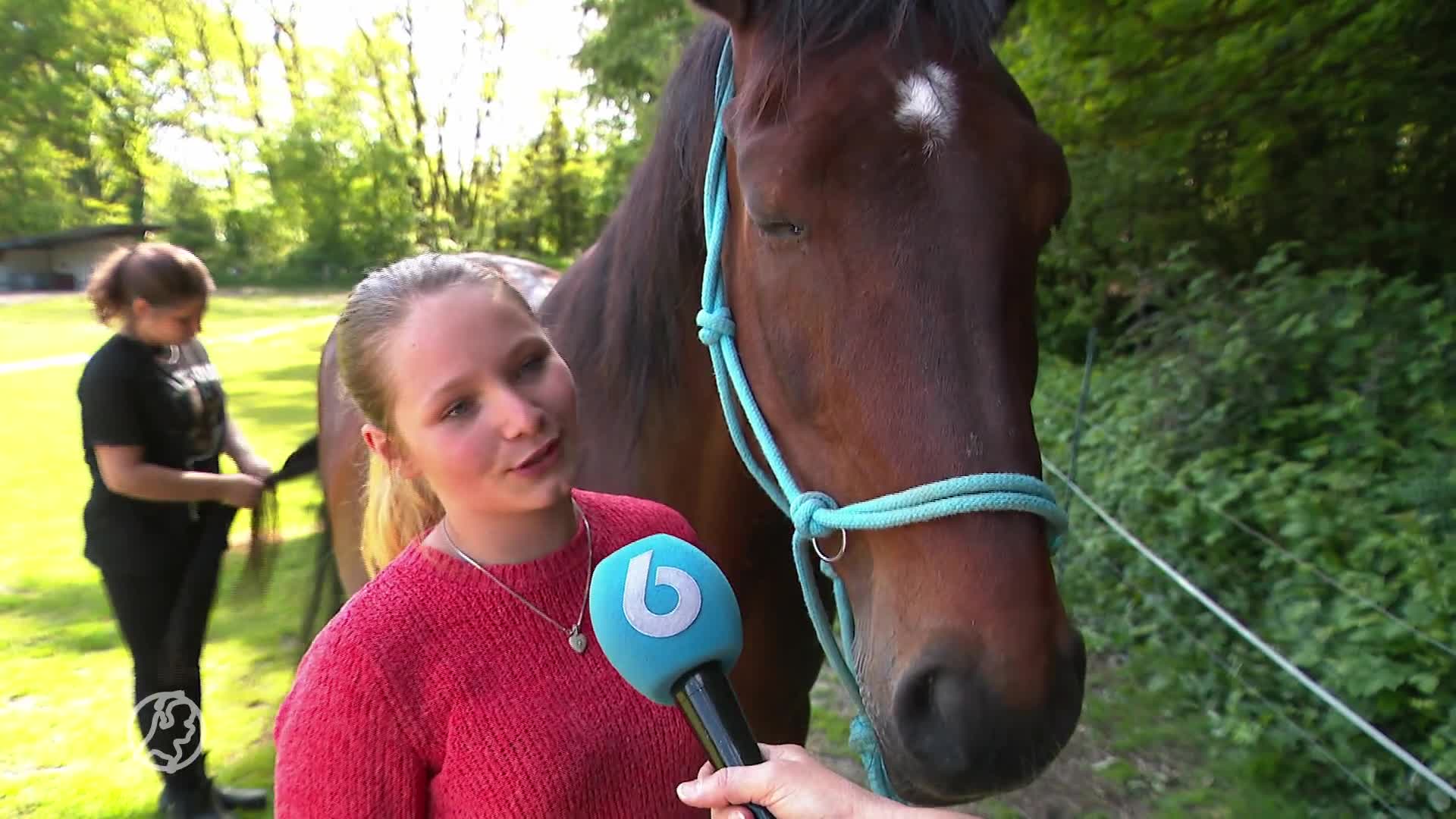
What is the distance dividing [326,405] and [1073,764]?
11.8ft

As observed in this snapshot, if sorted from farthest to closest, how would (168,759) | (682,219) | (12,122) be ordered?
(12,122) < (168,759) < (682,219)

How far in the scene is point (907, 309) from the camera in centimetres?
123

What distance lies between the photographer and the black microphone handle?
84cm

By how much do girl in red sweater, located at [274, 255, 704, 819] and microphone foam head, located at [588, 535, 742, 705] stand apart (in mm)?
164

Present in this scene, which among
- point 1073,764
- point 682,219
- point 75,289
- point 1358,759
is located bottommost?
point 75,289

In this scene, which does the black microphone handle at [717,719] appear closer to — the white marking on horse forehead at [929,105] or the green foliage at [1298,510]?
the white marking on horse forehead at [929,105]

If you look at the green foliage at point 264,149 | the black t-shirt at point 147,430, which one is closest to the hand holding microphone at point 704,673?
the black t-shirt at point 147,430

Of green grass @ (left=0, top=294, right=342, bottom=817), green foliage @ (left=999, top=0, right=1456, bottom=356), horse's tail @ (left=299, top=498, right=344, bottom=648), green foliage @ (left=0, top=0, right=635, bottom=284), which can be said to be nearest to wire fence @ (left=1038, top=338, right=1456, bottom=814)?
green foliage @ (left=999, top=0, right=1456, bottom=356)

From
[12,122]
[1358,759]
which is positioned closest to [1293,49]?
[1358,759]

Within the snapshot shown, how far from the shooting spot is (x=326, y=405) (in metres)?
3.57

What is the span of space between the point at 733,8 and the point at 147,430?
2493mm

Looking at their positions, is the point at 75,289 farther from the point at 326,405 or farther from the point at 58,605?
the point at 326,405

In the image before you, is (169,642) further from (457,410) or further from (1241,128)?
(1241,128)

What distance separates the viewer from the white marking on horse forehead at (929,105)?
1.33 m
